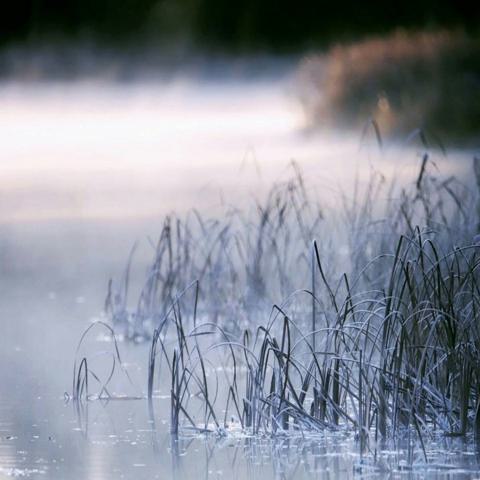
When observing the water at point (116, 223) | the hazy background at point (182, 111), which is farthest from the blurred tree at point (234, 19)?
the water at point (116, 223)

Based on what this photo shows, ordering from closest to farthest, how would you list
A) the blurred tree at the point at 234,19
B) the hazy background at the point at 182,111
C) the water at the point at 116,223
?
the water at the point at 116,223, the hazy background at the point at 182,111, the blurred tree at the point at 234,19

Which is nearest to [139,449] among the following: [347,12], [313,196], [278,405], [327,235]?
[278,405]

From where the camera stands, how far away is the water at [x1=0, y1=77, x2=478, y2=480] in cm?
527

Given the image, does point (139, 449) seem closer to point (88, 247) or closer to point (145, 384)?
point (145, 384)

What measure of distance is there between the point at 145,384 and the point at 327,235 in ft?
9.65

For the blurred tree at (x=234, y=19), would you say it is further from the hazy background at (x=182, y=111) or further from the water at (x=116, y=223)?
the water at (x=116, y=223)

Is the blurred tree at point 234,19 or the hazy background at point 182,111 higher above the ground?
the blurred tree at point 234,19

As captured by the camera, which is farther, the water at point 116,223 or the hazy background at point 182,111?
the hazy background at point 182,111

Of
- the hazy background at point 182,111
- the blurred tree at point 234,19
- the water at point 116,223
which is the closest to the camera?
the water at point 116,223

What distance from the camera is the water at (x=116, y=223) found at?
207 inches

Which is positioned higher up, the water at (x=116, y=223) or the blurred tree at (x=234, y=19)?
the blurred tree at (x=234, y=19)

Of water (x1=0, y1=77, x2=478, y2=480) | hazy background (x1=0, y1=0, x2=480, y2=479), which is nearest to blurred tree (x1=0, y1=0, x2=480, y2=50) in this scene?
hazy background (x1=0, y1=0, x2=480, y2=479)

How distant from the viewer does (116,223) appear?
1409 cm

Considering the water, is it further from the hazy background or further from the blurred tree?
the blurred tree
